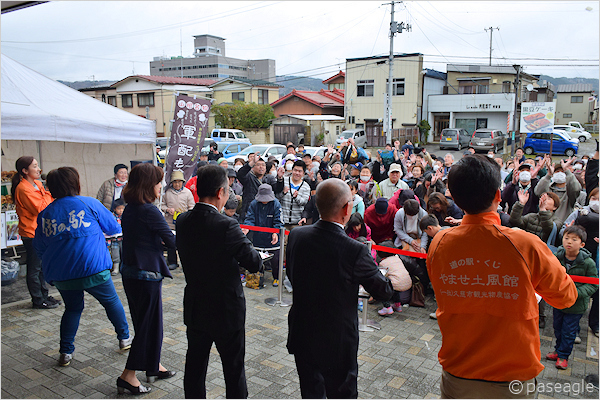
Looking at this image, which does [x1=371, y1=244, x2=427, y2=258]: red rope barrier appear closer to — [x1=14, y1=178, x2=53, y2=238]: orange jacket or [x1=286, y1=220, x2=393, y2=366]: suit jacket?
[x1=286, y1=220, x2=393, y2=366]: suit jacket

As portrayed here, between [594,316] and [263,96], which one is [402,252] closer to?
[594,316]

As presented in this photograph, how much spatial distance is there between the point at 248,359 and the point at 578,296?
3.46 m

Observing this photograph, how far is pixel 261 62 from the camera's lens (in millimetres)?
96000

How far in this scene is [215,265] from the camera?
2867 millimetres

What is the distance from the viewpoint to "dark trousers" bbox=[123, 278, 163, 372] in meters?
3.58

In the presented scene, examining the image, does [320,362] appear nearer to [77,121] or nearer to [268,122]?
[77,121]

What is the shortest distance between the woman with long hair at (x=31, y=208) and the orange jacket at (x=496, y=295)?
5026 mm

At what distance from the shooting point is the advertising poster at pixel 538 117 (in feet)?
47.4

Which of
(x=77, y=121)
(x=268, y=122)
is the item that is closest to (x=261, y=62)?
(x=268, y=122)

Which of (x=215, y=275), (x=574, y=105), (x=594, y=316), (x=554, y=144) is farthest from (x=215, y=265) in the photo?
(x=574, y=105)

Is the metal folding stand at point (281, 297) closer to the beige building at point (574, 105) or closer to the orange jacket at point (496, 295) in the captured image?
the orange jacket at point (496, 295)

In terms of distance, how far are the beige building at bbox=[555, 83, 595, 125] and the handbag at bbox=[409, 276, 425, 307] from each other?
49994 mm

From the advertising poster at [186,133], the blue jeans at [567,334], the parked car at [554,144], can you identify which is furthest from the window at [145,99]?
the blue jeans at [567,334]

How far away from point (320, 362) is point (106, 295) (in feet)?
7.75
